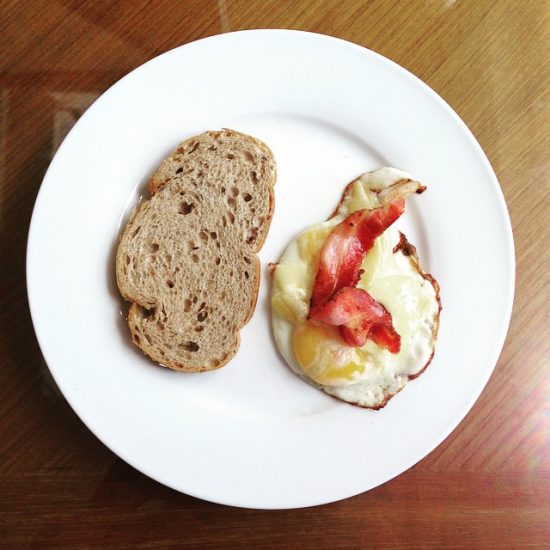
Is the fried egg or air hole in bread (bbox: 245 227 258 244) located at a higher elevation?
air hole in bread (bbox: 245 227 258 244)

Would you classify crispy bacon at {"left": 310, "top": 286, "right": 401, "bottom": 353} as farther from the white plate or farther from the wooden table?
the wooden table

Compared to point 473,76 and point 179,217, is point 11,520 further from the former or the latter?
point 473,76

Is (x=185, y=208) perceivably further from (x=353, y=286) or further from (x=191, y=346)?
(x=353, y=286)

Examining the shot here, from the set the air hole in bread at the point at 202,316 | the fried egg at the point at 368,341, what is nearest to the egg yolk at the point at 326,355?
the fried egg at the point at 368,341

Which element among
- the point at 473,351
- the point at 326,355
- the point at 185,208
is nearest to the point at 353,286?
the point at 326,355

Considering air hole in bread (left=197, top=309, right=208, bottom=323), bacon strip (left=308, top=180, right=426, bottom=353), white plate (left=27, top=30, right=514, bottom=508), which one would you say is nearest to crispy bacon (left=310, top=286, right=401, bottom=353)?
bacon strip (left=308, top=180, right=426, bottom=353)

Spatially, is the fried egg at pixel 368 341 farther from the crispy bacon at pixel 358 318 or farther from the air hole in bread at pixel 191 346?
the air hole in bread at pixel 191 346
